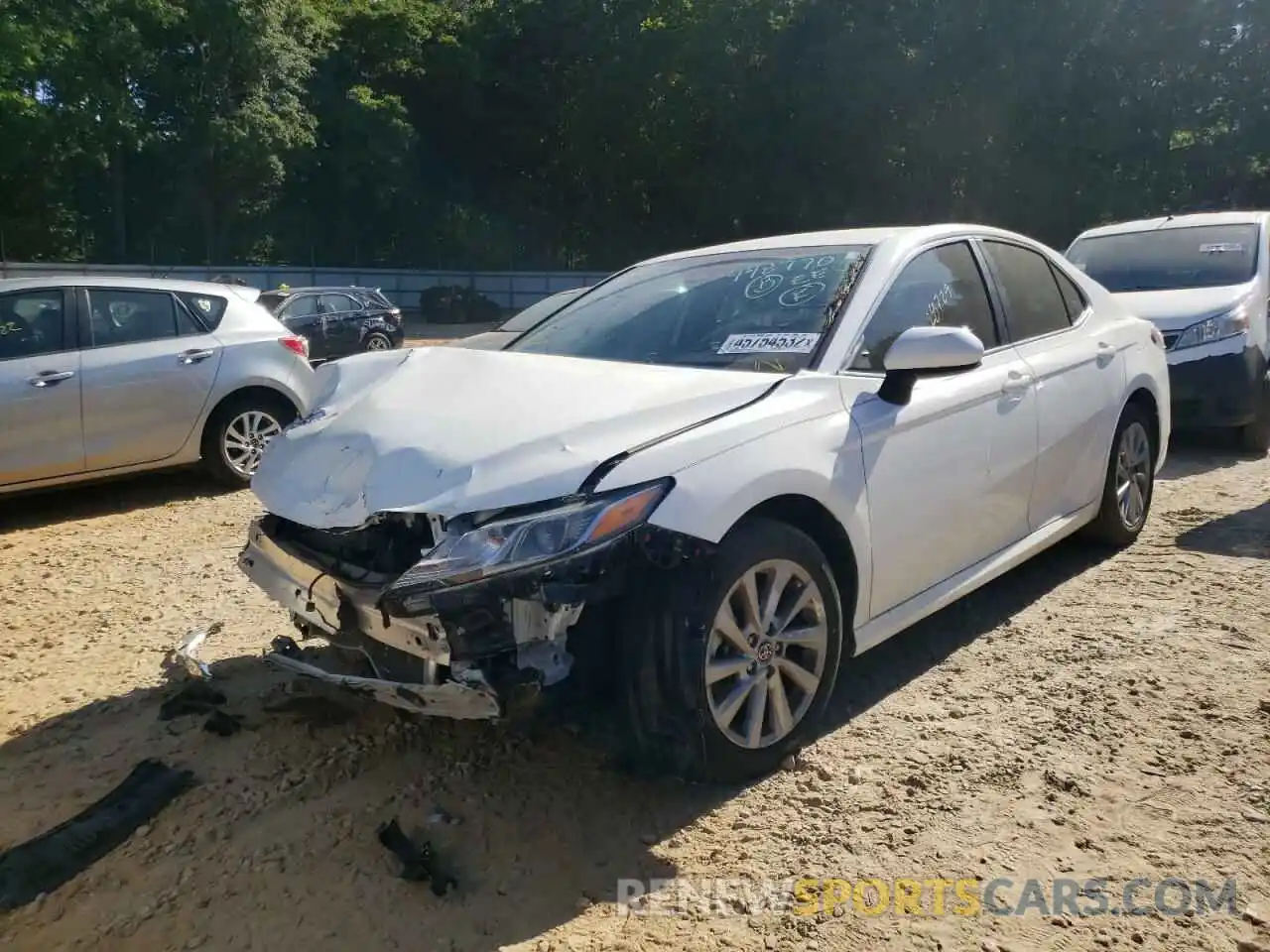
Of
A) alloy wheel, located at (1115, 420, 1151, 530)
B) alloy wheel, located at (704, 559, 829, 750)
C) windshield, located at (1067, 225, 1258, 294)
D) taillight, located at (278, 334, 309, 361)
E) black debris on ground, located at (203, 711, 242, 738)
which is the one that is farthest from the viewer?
windshield, located at (1067, 225, 1258, 294)

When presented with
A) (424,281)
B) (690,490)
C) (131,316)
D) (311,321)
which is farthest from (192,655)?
(424,281)

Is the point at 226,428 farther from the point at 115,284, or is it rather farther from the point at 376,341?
the point at 376,341

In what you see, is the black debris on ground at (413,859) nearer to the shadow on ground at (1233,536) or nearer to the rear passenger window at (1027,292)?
the rear passenger window at (1027,292)

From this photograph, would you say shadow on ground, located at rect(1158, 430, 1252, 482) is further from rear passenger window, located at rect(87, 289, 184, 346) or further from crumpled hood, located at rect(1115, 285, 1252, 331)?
rear passenger window, located at rect(87, 289, 184, 346)

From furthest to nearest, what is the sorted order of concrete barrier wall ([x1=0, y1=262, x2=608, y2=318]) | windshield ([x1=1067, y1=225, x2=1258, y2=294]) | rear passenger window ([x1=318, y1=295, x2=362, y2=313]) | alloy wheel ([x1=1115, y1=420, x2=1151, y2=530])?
concrete barrier wall ([x1=0, y1=262, x2=608, y2=318]), rear passenger window ([x1=318, y1=295, x2=362, y2=313]), windshield ([x1=1067, y1=225, x2=1258, y2=294]), alloy wheel ([x1=1115, y1=420, x2=1151, y2=530])

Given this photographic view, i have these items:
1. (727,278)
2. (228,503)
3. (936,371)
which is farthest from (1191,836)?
(228,503)

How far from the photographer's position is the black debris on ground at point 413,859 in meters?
2.60

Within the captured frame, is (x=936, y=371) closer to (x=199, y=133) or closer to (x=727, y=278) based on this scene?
(x=727, y=278)

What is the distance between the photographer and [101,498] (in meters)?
6.97

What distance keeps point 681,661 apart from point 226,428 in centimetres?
519

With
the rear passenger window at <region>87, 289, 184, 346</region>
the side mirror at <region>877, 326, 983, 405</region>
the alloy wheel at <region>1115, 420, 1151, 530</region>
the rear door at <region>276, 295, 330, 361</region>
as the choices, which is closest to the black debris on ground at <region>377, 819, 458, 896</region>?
the side mirror at <region>877, 326, 983, 405</region>

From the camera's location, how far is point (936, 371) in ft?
11.1

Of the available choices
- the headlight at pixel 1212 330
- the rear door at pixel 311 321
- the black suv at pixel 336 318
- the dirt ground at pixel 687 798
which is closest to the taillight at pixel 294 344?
the dirt ground at pixel 687 798

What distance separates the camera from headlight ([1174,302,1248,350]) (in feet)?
24.2
